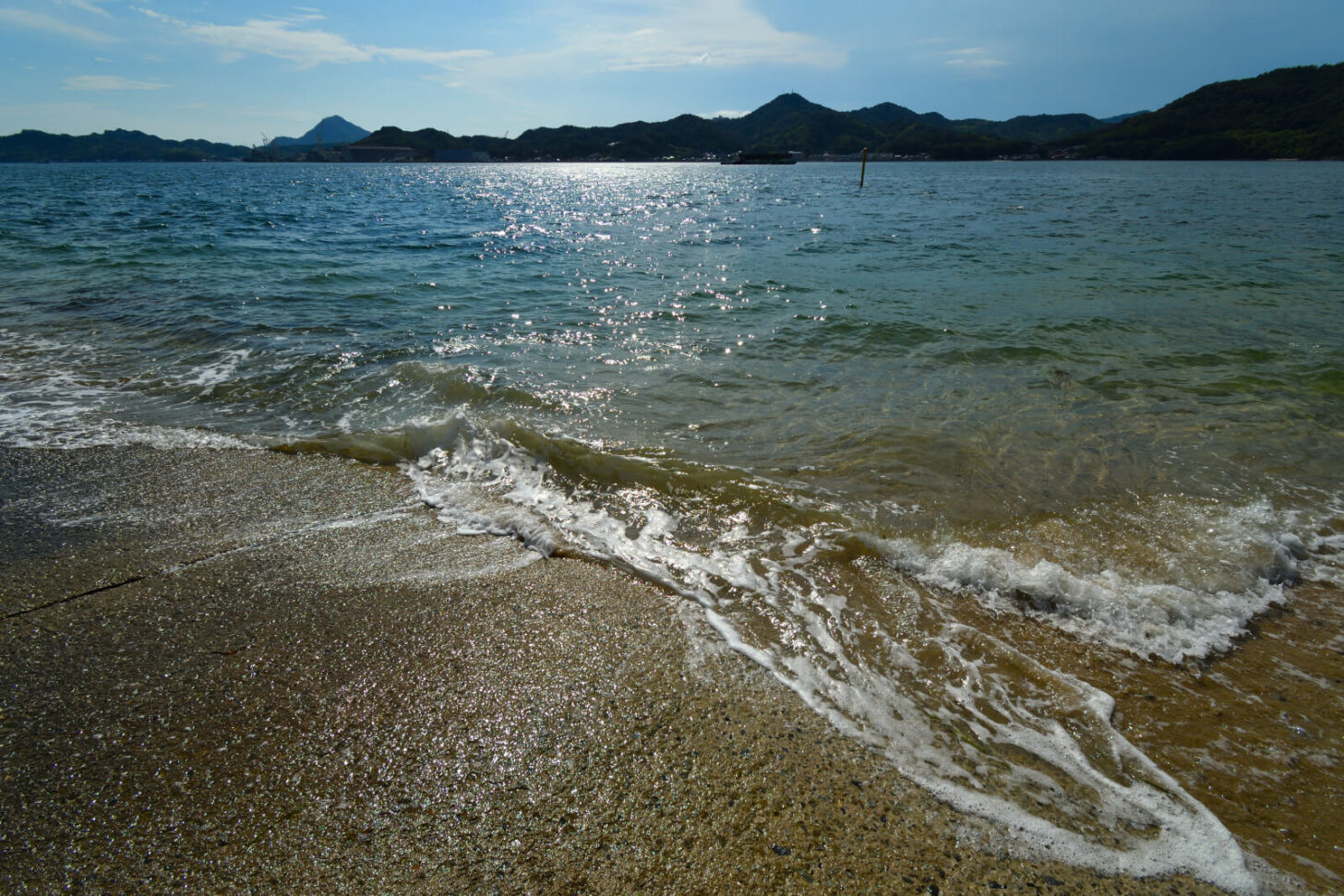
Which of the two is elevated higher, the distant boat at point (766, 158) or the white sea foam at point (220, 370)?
the distant boat at point (766, 158)

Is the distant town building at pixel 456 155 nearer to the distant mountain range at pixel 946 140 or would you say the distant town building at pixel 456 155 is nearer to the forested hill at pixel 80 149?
the distant mountain range at pixel 946 140

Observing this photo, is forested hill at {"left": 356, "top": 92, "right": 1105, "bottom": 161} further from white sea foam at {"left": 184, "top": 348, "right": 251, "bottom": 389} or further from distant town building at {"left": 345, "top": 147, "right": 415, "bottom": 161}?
white sea foam at {"left": 184, "top": 348, "right": 251, "bottom": 389}

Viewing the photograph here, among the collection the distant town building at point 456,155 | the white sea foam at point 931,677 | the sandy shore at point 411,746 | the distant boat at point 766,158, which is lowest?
the white sea foam at point 931,677

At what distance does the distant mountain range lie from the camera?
99.2m

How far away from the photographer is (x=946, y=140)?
468 ft

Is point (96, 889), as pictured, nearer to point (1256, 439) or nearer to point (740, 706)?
point (740, 706)

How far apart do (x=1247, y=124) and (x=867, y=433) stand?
15276 cm

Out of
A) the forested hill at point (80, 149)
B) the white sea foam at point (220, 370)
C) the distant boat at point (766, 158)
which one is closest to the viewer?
the white sea foam at point (220, 370)

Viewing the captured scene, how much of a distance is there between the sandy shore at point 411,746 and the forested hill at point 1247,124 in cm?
13260

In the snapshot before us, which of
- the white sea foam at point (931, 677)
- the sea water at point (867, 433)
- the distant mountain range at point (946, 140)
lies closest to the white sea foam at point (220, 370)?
the sea water at point (867, 433)

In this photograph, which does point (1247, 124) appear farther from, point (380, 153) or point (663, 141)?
point (380, 153)

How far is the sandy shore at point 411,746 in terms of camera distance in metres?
1.92

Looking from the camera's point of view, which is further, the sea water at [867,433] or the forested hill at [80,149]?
the forested hill at [80,149]

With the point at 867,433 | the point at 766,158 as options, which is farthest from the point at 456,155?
the point at 867,433
